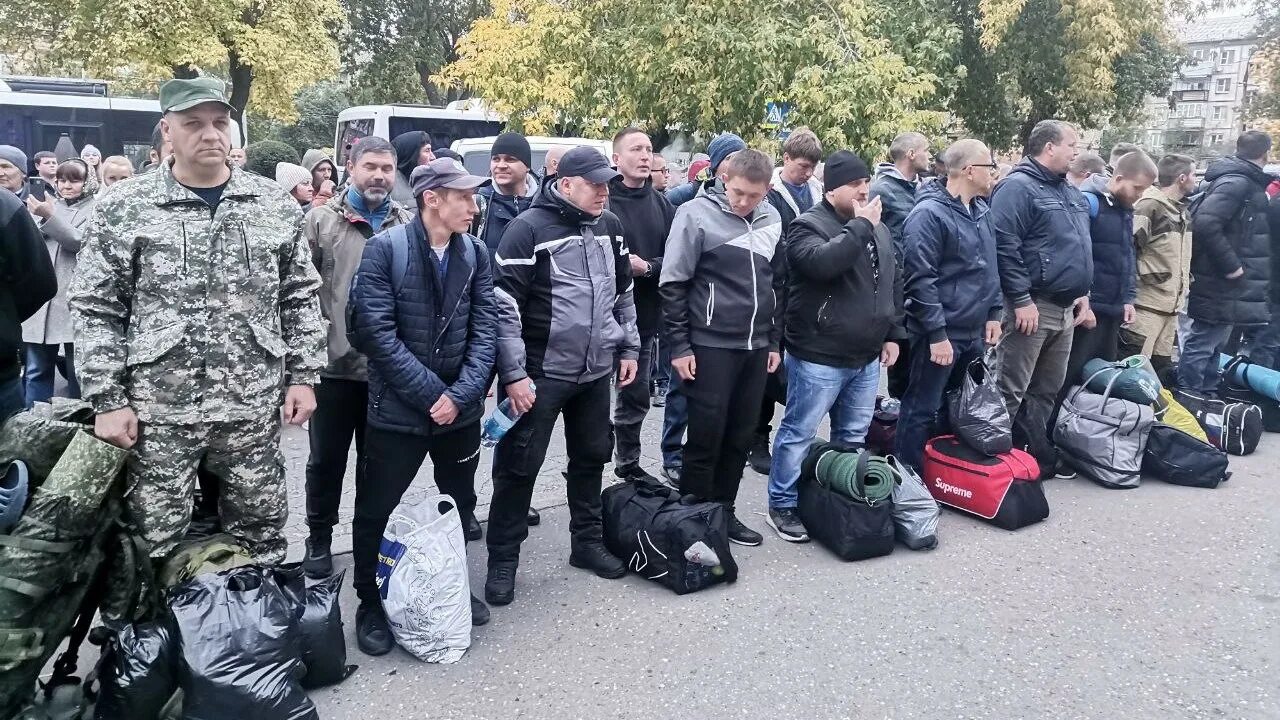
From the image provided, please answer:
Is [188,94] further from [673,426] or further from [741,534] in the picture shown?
[673,426]

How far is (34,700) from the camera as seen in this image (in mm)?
2830

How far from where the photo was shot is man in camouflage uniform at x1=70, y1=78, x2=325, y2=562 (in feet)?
10.1

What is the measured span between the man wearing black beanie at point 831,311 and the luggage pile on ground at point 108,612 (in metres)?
2.67

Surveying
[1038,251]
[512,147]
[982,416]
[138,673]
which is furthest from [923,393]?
[138,673]

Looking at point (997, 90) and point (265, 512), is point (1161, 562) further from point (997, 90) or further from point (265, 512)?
point (997, 90)

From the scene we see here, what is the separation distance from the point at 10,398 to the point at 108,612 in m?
0.91

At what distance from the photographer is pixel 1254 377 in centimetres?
718

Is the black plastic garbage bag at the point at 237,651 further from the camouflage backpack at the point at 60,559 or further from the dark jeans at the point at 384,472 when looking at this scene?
the dark jeans at the point at 384,472

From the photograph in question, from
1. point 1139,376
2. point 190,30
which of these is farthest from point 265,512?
point 190,30

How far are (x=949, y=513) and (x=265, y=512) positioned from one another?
369 cm

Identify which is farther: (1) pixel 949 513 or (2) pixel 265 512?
(1) pixel 949 513

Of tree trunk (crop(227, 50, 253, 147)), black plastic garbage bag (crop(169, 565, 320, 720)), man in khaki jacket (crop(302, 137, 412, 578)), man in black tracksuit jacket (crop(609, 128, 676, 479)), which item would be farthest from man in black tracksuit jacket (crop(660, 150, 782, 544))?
tree trunk (crop(227, 50, 253, 147))

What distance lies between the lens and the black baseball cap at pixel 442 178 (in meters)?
3.54

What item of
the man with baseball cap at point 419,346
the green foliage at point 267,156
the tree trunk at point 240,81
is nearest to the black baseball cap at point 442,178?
the man with baseball cap at point 419,346
